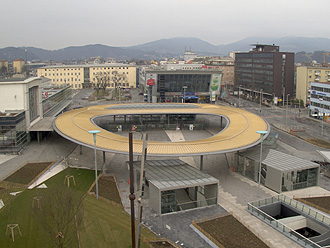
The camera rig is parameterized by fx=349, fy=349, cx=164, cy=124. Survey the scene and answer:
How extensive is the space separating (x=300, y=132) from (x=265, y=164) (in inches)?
994

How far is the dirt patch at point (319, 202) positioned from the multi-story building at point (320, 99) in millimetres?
37690

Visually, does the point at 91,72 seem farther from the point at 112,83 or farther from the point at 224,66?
the point at 224,66

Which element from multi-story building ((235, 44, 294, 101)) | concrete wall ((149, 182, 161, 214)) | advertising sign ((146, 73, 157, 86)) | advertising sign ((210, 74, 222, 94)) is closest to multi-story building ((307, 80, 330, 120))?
multi-story building ((235, 44, 294, 101))

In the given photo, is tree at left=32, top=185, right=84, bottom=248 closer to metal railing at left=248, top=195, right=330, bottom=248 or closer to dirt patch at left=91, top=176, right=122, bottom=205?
dirt patch at left=91, top=176, right=122, bottom=205

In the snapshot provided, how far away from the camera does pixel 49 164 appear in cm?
3294

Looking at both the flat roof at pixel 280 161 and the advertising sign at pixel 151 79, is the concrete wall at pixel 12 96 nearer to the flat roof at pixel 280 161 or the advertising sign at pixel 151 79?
the flat roof at pixel 280 161

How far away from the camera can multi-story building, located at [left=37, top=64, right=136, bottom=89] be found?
369 feet

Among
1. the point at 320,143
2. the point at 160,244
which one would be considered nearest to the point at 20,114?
the point at 160,244

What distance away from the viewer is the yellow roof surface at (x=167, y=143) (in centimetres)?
2945

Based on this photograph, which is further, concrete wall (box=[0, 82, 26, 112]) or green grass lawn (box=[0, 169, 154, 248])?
concrete wall (box=[0, 82, 26, 112])

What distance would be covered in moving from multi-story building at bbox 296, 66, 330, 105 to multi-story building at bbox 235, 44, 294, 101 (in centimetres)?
331

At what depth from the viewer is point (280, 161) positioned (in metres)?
29.3

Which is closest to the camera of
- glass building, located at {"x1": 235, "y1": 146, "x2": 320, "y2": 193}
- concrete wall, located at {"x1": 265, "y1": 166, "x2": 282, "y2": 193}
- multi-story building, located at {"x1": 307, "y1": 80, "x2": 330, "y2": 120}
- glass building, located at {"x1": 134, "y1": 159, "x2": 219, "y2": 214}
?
glass building, located at {"x1": 134, "y1": 159, "x2": 219, "y2": 214}

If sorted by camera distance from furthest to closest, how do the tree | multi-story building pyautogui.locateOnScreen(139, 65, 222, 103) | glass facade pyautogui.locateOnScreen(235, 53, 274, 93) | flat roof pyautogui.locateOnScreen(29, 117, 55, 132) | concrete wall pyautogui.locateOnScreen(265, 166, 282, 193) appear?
glass facade pyautogui.locateOnScreen(235, 53, 274, 93) → multi-story building pyautogui.locateOnScreen(139, 65, 222, 103) → flat roof pyautogui.locateOnScreen(29, 117, 55, 132) → concrete wall pyautogui.locateOnScreen(265, 166, 282, 193) → the tree
